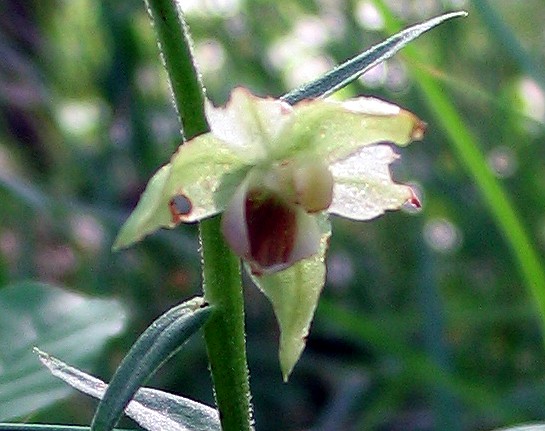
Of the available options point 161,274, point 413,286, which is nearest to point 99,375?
point 161,274

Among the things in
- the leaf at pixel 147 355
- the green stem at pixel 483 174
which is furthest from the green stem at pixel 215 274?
the green stem at pixel 483 174

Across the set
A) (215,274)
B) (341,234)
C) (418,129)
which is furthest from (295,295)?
(341,234)

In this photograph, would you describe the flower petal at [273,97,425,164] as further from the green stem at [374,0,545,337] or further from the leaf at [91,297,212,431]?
the green stem at [374,0,545,337]

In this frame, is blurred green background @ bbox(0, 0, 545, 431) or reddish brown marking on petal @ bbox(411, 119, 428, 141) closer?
reddish brown marking on petal @ bbox(411, 119, 428, 141)

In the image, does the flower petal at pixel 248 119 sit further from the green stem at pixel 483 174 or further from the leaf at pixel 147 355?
the green stem at pixel 483 174

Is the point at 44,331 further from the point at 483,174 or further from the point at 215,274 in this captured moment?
the point at 483,174

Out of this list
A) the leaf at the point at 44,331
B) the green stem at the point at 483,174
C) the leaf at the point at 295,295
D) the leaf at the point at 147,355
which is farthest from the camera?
the green stem at the point at 483,174

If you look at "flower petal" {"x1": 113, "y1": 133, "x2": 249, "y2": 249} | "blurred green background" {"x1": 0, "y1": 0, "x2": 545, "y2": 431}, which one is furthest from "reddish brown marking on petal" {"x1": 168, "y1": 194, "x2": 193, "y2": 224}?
"blurred green background" {"x1": 0, "y1": 0, "x2": 545, "y2": 431}
